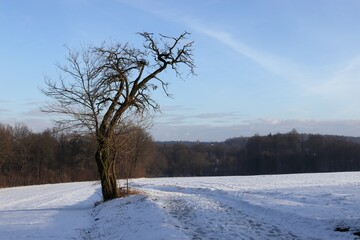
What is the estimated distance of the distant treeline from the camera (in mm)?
101244

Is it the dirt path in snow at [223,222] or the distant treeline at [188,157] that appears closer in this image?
the dirt path in snow at [223,222]

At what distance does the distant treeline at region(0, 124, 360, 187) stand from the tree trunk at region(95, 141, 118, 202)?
5534 centimetres

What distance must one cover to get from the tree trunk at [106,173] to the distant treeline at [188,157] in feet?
182

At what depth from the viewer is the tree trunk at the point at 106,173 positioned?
2735 centimetres

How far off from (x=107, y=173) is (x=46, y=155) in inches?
3644

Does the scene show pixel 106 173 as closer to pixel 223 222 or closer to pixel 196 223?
pixel 196 223

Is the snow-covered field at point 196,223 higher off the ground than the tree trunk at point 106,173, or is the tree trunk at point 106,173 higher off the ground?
the tree trunk at point 106,173

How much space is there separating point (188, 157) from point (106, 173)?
127200mm

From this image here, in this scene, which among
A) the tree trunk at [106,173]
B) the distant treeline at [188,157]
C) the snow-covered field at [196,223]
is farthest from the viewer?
the distant treeline at [188,157]

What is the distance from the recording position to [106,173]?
90.6 ft

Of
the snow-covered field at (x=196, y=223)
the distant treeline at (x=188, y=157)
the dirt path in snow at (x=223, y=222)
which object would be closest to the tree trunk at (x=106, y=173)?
the snow-covered field at (x=196, y=223)

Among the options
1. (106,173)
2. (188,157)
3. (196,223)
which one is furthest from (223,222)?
(188,157)

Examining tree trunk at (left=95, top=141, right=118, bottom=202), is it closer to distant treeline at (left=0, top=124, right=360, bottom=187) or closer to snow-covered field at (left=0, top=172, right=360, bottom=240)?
snow-covered field at (left=0, top=172, right=360, bottom=240)

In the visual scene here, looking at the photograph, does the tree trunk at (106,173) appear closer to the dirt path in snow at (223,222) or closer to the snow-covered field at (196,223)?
the snow-covered field at (196,223)
